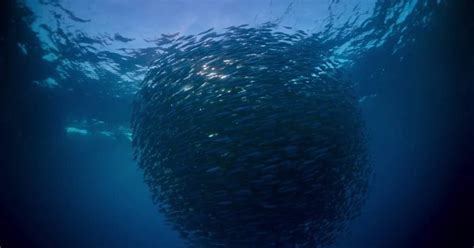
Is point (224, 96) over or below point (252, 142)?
over

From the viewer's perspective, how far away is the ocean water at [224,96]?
739cm

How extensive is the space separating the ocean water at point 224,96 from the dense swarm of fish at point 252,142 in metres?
0.06

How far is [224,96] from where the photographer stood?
20.9ft

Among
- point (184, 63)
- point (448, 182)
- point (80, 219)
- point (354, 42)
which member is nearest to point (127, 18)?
point (184, 63)

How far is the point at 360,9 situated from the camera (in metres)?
11.5

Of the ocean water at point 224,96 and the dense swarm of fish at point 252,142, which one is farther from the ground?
the ocean water at point 224,96

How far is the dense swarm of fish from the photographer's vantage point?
6.11 m

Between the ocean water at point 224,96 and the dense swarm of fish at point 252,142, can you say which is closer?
the dense swarm of fish at point 252,142

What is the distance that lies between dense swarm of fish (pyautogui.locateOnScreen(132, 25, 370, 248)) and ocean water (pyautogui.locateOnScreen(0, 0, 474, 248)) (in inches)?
2.5

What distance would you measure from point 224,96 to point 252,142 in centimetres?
117

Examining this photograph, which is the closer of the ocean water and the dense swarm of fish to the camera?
the dense swarm of fish

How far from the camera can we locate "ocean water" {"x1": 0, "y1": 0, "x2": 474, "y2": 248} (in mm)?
7387

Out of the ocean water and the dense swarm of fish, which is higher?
the ocean water

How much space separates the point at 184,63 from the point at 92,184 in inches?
1270
